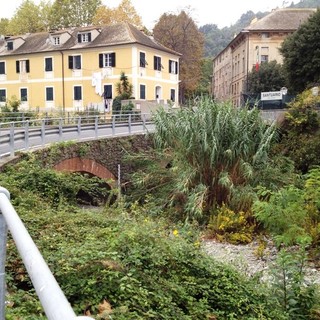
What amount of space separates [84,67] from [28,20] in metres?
23.1

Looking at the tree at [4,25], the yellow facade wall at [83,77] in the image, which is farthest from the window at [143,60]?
the tree at [4,25]

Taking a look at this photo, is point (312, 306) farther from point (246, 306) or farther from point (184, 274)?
point (184, 274)

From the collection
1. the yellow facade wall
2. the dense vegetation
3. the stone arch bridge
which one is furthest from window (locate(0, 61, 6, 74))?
the dense vegetation

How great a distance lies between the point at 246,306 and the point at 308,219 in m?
6.80

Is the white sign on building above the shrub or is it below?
above

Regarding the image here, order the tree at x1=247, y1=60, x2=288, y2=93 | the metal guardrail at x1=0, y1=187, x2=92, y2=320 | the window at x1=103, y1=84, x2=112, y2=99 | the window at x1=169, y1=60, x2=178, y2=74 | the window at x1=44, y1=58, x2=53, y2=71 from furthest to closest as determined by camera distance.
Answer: the window at x1=169, y1=60, x2=178, y2=74, the tree at x1=247, y1=60, x2=288, y2=93, the window at x1=44, y1=58, x2=53, y2=71, the window at x1=103, y1=84, x2=112, y2=99, the metal guardrail at x1=0, y1=187, x2=92, y2=320

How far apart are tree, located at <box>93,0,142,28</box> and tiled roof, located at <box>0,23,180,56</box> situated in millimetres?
8240

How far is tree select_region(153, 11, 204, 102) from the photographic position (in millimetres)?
56781

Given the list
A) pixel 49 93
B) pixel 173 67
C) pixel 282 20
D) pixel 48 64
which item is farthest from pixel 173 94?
pixel 282 20

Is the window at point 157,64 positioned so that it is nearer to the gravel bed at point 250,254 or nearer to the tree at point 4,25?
the tree at point 4,25

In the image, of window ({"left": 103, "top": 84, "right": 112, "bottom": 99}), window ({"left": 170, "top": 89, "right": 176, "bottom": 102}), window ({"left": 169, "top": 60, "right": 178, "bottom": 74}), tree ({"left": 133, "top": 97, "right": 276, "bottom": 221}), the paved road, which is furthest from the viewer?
window ({"left": 170, "top": 89, "right": 176, "bottom": 102})

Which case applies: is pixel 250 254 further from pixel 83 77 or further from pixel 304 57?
pixel 83 77

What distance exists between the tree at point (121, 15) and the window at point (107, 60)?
1249 centimetres

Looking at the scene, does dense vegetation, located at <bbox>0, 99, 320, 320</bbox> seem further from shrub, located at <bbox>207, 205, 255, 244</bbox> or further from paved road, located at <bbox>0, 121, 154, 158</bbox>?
paved road, located at <bbox>0, 121, 154, 158</bbox>
